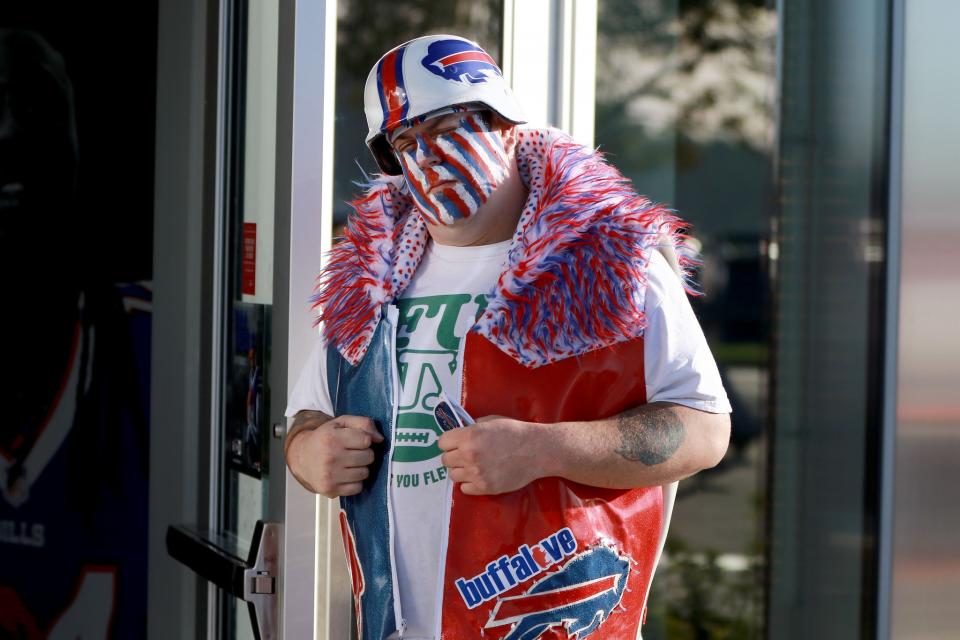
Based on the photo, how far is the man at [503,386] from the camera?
5.41ft

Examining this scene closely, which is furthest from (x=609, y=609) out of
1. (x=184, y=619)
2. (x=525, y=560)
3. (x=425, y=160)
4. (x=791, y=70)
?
(x=791, y=70)

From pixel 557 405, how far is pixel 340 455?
1.18ft

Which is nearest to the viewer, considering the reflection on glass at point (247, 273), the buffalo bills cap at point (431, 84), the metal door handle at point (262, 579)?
the buffalo bills cap at point (431, 84)

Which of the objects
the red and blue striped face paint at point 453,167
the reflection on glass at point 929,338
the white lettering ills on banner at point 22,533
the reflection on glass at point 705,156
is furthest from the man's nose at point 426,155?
the white lettering ills on banner at point 22,533

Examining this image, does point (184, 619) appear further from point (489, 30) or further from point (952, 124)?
point (952, 124)

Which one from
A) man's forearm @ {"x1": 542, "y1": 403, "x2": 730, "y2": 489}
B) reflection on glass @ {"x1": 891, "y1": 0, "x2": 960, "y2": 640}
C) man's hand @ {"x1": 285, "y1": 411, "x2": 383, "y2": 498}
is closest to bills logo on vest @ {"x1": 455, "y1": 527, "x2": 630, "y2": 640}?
man's forearm @ {"x1": 542, "y1": 403, "x2": 730, "y2": 489}

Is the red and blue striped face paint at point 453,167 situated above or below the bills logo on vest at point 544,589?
above

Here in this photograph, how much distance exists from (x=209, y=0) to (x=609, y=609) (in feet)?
5.70

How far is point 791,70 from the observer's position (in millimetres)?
3414

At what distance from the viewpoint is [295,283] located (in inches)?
82.2

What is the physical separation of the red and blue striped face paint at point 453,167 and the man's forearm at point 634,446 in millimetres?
387

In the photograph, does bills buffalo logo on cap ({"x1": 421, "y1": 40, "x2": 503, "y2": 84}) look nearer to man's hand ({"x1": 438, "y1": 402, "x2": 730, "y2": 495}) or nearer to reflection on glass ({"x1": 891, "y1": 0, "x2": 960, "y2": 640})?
man's hand ({"x1": 438, "y1": 402, "x2": 730, "y2": 495})

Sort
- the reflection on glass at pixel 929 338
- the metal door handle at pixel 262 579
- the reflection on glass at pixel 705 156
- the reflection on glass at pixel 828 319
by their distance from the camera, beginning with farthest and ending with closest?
1. the reflection on glass at pixel 705 156
2. the reflection on glass at pixel 828 319
3. the reflection on glass at pixel 929 338
4. the metal door handle at pixel 262 579

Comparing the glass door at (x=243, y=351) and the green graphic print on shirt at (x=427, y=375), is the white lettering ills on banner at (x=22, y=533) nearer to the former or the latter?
the glass door at (x=243, y=351)
